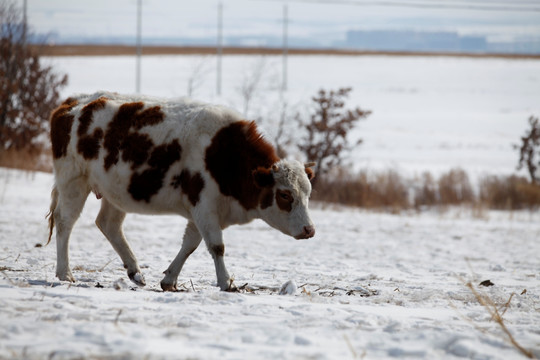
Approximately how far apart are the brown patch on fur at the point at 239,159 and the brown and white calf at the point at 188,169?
0.01 meters

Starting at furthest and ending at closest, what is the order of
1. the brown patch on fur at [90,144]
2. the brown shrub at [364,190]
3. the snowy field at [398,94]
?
the snowy field at [398,94]
the brown shrub at [364,190]
the brown patch on fur at [90,144]

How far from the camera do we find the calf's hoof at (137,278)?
7405 millimetres

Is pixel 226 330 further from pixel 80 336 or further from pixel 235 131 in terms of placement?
pixel 235 131

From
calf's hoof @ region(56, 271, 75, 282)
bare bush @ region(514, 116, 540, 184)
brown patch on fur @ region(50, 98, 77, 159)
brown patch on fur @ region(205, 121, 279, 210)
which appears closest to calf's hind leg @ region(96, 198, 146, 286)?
calf's hoof @ region(56, 271, 75, 282)

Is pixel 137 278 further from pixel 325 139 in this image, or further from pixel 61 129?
pixel 325 139

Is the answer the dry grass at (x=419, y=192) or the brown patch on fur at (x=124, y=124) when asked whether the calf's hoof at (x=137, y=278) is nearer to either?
the brown patch on fur at (x=124, y=124)

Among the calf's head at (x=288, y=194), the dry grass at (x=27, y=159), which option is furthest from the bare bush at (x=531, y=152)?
the calf's head at (x=288, y=194)

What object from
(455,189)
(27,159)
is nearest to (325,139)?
(455,189)

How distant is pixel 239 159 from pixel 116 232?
6.02ft

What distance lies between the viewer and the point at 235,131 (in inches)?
281

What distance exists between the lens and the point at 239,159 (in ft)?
23.2

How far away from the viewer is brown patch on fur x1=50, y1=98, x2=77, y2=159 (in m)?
7.59

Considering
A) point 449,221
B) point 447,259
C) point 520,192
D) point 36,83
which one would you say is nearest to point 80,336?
point 447,259

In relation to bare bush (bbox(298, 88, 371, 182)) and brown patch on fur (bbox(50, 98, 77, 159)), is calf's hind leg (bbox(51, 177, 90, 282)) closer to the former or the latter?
brown patch on fur (bbox(50, 98, 77, 159))
